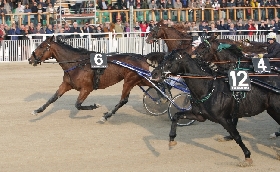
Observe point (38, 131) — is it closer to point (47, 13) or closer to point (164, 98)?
point (164, 98)

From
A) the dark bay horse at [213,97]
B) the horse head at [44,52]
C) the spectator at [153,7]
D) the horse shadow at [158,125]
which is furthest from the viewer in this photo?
the spectator at [153,7]

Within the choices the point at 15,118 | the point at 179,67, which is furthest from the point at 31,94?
the point at 179,67

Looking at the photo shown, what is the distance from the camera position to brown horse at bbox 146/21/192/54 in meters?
14.6

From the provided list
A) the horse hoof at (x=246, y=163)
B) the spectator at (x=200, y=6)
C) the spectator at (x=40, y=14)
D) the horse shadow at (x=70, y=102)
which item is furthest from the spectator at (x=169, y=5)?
the horse hoof at (x=246, y=163)

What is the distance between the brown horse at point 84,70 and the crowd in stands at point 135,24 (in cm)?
852

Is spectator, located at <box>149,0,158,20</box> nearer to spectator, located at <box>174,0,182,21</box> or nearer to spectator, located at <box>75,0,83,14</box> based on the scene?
spectator, located at <box>174,0,182,21</box>

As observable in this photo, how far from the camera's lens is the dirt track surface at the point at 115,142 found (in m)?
8.99

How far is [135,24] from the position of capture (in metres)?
25.7

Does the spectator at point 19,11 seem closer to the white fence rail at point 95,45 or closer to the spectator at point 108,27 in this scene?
the white fence rail at point 95,45

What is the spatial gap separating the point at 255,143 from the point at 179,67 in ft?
7.49

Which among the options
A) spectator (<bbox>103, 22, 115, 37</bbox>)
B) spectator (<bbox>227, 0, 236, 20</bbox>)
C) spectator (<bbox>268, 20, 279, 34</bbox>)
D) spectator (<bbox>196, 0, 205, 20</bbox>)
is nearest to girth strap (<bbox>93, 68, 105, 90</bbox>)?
spectator (<bbox>103, 22, 115, 37</bbox>)

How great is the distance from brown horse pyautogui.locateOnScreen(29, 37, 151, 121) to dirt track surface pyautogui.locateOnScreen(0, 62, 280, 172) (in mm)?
699

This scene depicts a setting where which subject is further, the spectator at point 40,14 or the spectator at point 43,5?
the spectator at point 43,5

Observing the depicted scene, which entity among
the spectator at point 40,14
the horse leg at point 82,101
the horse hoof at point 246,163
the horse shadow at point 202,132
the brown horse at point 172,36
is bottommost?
the horse hoof at point 246,163
